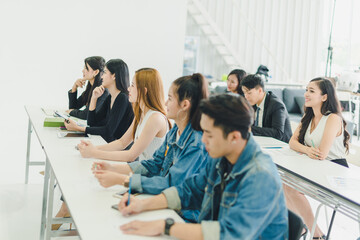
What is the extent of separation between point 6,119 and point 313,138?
379cm

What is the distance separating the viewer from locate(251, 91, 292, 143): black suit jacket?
3.57 m

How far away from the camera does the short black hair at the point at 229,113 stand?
4.40 ft

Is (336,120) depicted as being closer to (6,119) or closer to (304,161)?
(304,161)

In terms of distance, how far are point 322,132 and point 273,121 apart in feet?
2.38

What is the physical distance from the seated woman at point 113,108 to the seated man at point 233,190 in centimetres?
158

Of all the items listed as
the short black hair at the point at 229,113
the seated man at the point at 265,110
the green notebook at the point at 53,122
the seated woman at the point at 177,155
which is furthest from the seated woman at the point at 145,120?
the seated man at the point at 265,110

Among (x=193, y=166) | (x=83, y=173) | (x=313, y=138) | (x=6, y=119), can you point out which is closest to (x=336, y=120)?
(x=313, y=138)

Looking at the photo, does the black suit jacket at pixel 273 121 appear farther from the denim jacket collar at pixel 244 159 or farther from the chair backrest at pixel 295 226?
the denim jacket collar at pixel 244 159

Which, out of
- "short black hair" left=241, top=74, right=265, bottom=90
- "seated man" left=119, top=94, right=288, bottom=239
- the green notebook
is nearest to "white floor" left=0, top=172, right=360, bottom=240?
the green notebook

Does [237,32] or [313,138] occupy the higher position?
[237,32]

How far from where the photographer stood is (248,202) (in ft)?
4.16

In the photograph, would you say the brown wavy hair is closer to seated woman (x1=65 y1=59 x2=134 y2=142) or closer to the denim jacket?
seated woman (x1=65 y1=59 x2=134 y2=142)

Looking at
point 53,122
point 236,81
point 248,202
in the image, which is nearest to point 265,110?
point 236,81

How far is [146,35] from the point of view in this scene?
5812 mm
